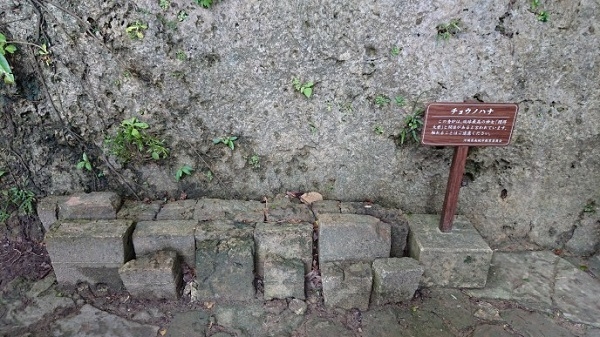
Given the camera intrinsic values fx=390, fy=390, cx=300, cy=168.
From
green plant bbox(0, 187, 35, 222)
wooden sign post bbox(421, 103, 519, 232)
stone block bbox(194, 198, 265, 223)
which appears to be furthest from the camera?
green plant bbox(0, 187, 35, 222)

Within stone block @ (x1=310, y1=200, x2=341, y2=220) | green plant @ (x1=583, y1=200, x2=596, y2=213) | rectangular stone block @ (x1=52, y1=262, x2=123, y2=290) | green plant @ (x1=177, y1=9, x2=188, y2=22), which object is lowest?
rectangular stone block @ (x1=52, y1=262, x2=123, y2=290)

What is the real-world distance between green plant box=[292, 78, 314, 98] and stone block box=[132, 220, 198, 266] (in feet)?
4.31

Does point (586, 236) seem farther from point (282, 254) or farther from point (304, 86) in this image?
point (304, 86)

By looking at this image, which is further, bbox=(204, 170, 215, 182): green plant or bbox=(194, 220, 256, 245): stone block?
bbox=(204, 170, 215, 182): green plant


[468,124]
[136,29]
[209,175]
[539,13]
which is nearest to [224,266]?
[209,175]

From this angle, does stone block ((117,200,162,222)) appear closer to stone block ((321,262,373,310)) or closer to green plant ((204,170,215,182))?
green plant ((204,170,215,182))

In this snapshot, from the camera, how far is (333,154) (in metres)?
3.15

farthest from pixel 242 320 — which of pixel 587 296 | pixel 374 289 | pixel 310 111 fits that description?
pixel 587 296

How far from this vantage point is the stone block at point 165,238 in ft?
9.45

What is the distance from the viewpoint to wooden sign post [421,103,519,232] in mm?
2613

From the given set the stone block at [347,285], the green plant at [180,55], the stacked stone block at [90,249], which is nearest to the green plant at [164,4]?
the green plant at [180,55]

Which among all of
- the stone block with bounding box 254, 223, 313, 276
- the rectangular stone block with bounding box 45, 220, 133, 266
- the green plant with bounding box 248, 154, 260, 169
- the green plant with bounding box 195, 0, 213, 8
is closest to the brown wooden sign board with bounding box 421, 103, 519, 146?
the stone block with bounding box 254, 223, 313, 276

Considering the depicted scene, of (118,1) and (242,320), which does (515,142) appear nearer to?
(242,320)

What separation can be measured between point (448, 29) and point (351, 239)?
65.4 inches
